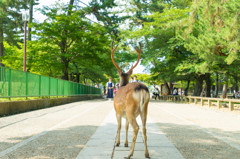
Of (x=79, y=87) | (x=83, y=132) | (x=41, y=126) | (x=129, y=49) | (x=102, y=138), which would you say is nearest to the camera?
(x=102, y=138)

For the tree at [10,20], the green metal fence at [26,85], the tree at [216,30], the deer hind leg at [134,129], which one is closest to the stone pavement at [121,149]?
the deer hind leg at [134,129]

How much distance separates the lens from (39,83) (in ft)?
49.8

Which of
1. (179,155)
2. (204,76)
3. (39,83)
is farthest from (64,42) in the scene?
(179,155)

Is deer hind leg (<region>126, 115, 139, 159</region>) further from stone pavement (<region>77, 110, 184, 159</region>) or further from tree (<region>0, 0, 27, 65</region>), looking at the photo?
tree (<region>0, 0, 27, 65</region>)

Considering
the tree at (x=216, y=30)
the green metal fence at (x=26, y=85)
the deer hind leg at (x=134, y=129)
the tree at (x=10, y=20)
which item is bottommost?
the deer hind leg at (x=134, y=129)

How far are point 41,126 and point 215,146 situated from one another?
508cm

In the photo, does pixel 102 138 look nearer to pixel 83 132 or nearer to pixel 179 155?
pixel 83 132

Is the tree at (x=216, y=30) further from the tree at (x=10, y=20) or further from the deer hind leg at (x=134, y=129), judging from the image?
the tree at (x=10, y=20)

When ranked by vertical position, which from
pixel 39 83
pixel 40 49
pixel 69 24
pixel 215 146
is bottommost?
pixel 215 146

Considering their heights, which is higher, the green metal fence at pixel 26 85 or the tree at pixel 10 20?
the tree at pixel 10 20

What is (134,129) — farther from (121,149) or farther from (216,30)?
(216,30)

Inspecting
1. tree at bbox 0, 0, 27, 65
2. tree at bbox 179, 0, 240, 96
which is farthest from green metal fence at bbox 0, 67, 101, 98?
tree at bbox 0, 0, 27, 65

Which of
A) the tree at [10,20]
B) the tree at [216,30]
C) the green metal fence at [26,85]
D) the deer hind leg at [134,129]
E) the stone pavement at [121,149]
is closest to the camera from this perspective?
the deer hind leg at [134,129]

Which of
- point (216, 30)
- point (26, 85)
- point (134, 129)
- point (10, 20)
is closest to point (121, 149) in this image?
point (134, 129)
